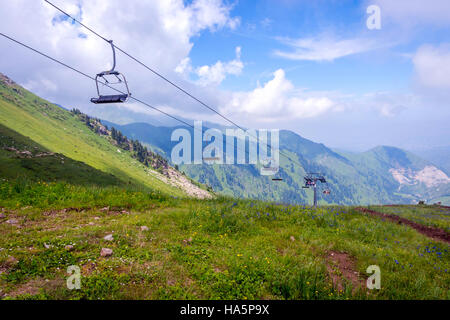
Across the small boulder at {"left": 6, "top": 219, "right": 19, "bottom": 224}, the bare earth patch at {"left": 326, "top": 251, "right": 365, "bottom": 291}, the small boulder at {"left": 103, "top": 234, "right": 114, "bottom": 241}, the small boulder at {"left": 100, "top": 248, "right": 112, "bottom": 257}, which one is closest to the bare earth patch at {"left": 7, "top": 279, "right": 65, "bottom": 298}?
the small boulder at {"left": 100, "top": 248, "right": 112, "bottom": 257}

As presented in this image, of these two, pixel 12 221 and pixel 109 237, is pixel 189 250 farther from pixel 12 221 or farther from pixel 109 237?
pixel 12 221

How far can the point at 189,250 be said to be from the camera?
7.69 m

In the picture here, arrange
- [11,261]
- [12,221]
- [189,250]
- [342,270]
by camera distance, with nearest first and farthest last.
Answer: [11,261] → [342,270] → [189,250] → [12,221]

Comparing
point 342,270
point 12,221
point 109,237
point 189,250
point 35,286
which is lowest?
point 342,270

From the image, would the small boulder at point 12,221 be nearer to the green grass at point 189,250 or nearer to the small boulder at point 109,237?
the green grass at point 189,250

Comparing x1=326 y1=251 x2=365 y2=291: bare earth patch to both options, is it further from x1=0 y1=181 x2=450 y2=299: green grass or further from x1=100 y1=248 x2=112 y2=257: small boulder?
x1=100 y1=248 x2=112 y2=257: small boulder

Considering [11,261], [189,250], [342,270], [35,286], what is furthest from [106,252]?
[342,270]

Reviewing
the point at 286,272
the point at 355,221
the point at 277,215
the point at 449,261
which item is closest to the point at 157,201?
the point at 277,215

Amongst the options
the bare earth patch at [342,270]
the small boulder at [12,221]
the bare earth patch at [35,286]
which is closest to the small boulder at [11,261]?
the bare earth patch at [35,286]

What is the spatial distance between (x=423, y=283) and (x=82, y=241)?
1053 cm

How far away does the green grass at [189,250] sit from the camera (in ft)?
18.8

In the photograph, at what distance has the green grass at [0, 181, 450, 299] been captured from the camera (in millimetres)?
5737
